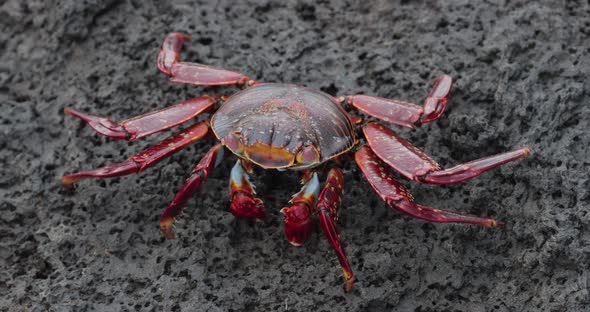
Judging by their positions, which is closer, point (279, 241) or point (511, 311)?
point (511, 311)

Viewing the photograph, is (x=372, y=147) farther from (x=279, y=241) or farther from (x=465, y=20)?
(x=465, y=20)

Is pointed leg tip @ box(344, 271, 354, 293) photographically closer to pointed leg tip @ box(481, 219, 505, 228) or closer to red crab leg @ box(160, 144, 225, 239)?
pointed leg tip @ box(481, 219, 505, 228)

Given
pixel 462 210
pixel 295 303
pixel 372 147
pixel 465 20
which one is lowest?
pixel 295 303

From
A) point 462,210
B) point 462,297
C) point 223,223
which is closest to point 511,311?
point 462,297

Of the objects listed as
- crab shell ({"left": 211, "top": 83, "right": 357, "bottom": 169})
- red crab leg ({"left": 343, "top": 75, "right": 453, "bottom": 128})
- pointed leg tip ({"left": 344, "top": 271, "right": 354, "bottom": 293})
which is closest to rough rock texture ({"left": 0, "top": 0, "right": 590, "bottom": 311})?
pointed leg tip ({"left": 344, "top": 271, "right": 354, "bottom": 293})

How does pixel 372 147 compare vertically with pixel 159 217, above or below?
above

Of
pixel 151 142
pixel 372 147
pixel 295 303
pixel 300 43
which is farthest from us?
pixel 300 43

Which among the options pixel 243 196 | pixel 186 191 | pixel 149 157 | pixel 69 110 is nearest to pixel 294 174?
pixel 243 196
